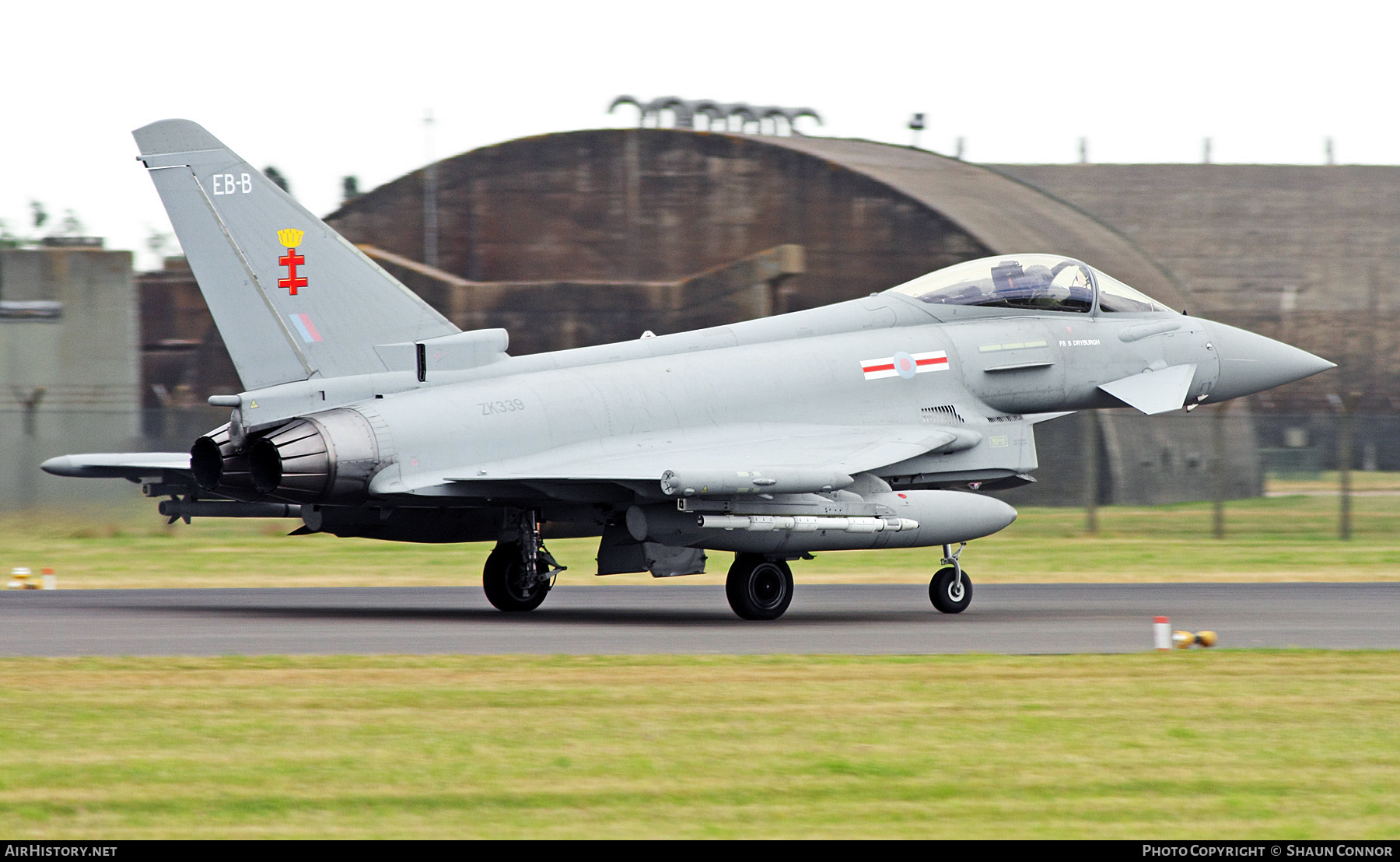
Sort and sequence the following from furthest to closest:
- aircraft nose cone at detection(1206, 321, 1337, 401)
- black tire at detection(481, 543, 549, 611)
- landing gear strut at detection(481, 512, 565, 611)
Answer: aircraft nose cone at detection(1206, 321, 1337, 401) → black tire at detection(481, 543, 549, 611) → landing gear strut at detection(481, 512, 565, 611)

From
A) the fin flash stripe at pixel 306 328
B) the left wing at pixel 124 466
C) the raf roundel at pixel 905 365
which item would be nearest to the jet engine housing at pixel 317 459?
the fin flash stripe at pixel 306 328

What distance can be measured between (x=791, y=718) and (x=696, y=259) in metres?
32.2

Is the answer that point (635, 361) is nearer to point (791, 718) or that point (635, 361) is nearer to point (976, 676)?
point (976, 676)

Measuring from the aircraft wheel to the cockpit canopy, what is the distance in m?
4.03

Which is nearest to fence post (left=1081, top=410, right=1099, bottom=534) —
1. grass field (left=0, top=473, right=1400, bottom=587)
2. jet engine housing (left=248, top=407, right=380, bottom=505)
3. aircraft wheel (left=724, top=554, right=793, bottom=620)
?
grass field (left=0, top=473, right=1400, bottom=587)

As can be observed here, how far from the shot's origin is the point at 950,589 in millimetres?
16703

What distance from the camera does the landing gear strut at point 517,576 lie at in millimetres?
16547

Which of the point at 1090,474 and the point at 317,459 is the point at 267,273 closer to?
the point at 317,459

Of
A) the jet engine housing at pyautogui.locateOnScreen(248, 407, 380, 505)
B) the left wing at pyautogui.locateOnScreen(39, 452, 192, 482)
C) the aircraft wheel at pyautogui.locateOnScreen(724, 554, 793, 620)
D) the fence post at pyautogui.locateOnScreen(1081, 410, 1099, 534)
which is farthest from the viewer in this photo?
the fence post at pyautogui.locateOnScreen(1081, 410, 1099, 534)

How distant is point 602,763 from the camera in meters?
7.96

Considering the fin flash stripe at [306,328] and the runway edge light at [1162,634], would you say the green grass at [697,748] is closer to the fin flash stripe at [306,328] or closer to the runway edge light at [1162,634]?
the runway edge light at [1162,634]

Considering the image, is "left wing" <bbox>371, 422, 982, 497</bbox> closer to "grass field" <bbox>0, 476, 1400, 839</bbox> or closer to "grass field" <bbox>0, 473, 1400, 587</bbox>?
"grass field" <bbox>0, 476, 1400, 839</bbox>

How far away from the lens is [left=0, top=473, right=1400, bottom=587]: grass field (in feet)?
73.0

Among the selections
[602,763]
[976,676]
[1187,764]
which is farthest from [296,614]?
[1187,764]
